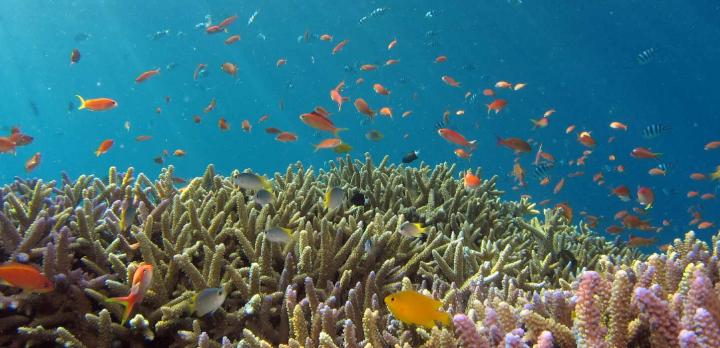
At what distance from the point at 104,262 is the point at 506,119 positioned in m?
67.3

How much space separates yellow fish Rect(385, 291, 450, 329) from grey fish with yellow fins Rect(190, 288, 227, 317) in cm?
111

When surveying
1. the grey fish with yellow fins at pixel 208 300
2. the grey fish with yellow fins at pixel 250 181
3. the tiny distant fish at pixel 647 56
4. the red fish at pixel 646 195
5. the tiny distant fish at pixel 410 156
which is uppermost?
the tiny distant fish at pixel 647 56

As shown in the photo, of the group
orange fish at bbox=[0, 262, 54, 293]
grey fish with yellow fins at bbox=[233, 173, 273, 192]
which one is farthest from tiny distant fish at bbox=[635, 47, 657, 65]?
orange fish at bbox=[0, 262, 54, 293]

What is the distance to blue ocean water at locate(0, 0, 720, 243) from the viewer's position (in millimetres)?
50938

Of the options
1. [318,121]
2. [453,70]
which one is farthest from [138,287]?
[453,70]

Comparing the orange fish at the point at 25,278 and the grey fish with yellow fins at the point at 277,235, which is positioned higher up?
the grey fish with yellow fins at the point at 277,235

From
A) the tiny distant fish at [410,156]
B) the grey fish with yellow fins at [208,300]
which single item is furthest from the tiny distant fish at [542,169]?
the grey fish with yellow fins at [208,300]

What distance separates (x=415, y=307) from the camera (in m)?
2.35

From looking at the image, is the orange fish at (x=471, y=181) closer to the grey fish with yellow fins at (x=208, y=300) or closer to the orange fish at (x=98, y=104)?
the grey fish with yellow fins at (x=208, y=300)

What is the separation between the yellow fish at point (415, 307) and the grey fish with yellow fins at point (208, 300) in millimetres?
1112

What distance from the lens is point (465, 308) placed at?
308cm

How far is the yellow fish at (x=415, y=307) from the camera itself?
235 cm

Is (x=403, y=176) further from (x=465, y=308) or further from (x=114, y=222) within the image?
(x=114, y=222)

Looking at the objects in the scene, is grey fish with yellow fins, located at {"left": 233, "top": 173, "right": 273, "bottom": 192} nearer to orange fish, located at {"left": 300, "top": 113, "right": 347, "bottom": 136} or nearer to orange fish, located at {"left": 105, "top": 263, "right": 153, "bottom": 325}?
orange fish, located at {"left": 105, "top": 263, "right": 153, "bottom": 325}
